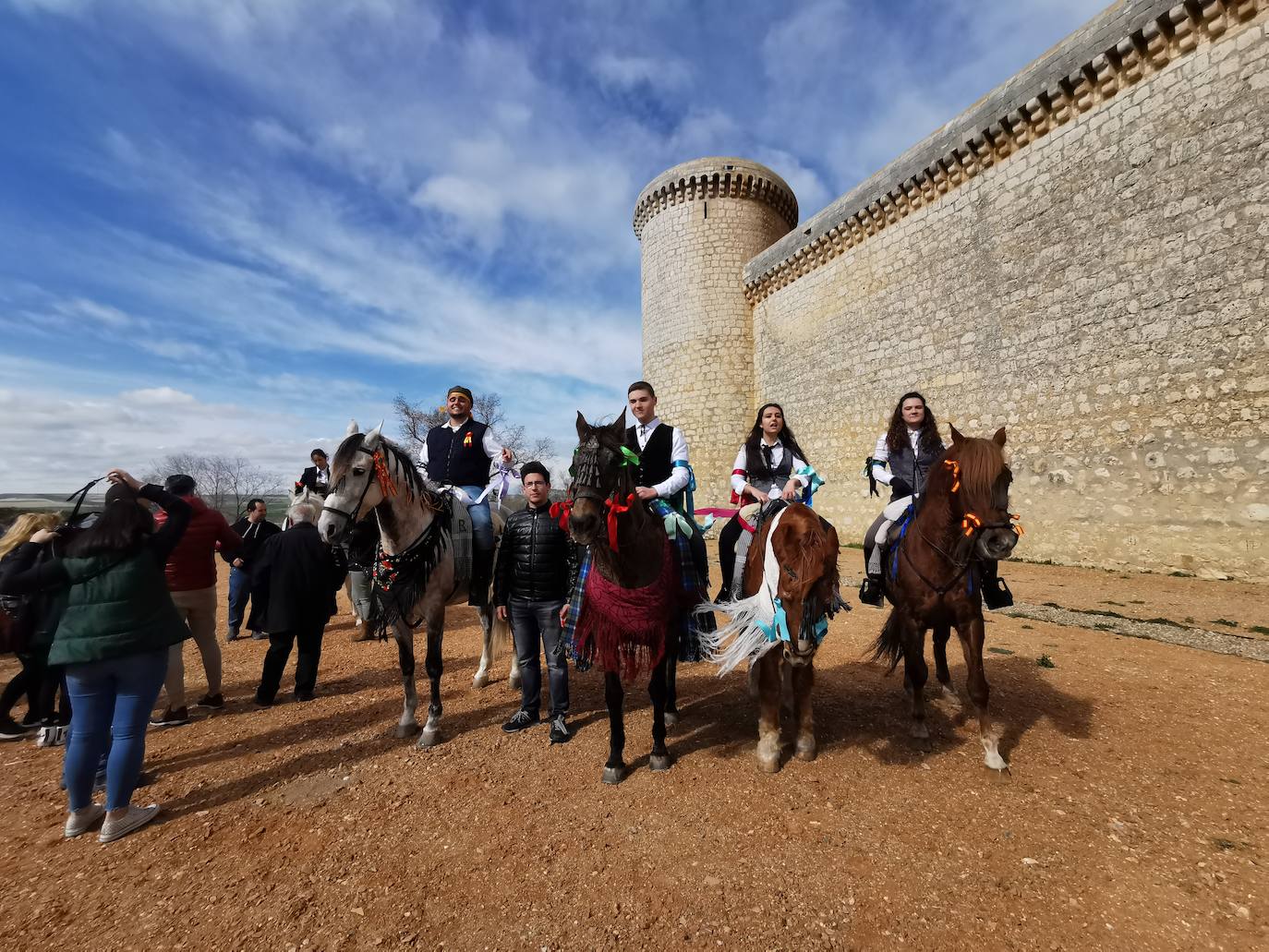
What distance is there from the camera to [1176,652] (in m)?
5.47

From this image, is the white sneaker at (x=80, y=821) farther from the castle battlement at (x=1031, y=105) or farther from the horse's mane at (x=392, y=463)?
the castle battlement at (x=1031, y=105)

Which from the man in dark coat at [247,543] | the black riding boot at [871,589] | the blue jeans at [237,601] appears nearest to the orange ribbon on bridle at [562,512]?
the black riding boot at [871,589]

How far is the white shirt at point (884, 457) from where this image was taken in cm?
459

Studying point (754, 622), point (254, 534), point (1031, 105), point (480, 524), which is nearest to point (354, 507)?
point (480, 524)

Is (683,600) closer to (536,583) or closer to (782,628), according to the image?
(782,628)

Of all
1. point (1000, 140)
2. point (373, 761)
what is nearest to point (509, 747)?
point (373, 761)

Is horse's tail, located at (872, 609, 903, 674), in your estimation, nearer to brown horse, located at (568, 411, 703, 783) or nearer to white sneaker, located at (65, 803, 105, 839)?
brown horse, located at (568, 411, 703, 783)

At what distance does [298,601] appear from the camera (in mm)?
5227

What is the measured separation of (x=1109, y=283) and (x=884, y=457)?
9.61 meters

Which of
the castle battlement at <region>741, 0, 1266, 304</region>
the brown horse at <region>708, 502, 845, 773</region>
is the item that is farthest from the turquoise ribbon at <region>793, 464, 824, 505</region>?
the castle battlement at <region>741, 0, 1266, 304</region>

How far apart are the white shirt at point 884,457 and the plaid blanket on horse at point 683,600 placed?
2139 millimetres

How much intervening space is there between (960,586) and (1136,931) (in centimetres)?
192

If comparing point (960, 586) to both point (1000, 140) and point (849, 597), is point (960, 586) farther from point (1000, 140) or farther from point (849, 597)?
point (1000, 140)

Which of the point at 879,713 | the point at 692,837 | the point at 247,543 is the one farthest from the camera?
the point at 247,543
